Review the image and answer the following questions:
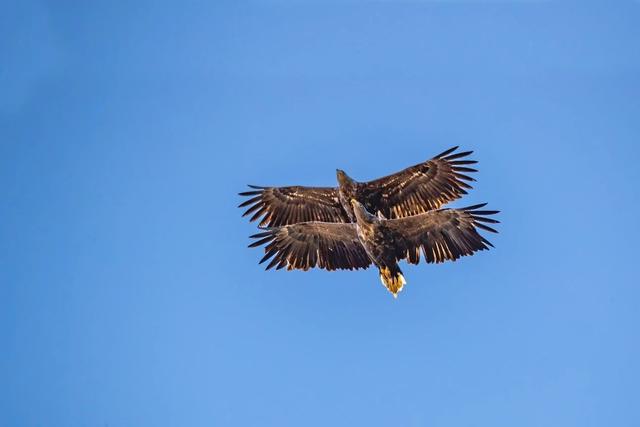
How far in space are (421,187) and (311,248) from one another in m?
3.12

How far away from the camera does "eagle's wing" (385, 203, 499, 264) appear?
86.2 ft

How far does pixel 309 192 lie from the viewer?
88.9 ft

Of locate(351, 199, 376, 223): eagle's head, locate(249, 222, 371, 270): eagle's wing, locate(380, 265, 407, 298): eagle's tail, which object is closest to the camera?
locate(351, 199, 376, 223): eagle's head

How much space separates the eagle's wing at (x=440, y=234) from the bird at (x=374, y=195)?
1.29 ft

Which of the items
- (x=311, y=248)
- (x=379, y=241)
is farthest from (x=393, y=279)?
(x=311, y=248)

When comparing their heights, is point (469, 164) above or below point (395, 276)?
above

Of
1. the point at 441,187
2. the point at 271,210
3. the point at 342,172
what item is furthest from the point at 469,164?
the point at 271,210

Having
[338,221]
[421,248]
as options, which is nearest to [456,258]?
[421,248]

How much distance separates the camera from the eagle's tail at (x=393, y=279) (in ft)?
85.5

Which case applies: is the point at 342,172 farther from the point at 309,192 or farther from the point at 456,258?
the point at 456,258

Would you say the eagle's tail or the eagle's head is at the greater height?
the eagle's head

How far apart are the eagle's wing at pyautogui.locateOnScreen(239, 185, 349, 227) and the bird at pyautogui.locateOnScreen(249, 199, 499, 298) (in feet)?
1.26

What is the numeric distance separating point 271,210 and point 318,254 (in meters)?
1.60

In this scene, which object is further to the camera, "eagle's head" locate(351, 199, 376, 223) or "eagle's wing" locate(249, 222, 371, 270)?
"eagle's wing" locate(249, 222, 371, 270)
